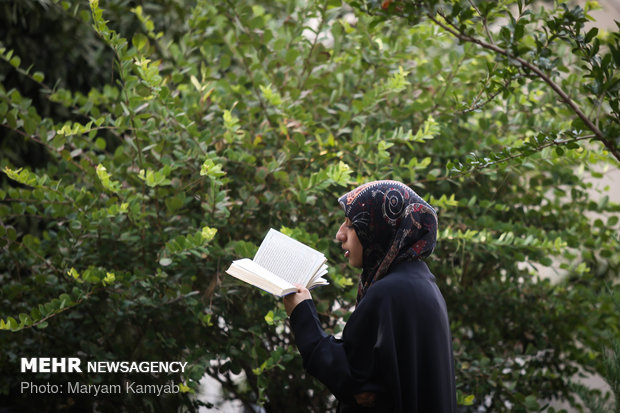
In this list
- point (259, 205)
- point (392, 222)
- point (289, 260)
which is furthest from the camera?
point (259, 205)

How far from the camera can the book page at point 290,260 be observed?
6.57 ft

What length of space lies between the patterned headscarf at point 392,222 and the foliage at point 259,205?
0.64 meters

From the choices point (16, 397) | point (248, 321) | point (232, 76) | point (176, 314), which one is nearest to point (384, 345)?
point (248, 321)

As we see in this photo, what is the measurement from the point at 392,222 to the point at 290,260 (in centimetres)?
37

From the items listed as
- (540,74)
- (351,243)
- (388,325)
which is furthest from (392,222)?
(540,74)

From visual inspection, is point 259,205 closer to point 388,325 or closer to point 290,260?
point 290,260

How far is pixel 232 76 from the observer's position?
3.25 m

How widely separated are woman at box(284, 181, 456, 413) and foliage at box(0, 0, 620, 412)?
613mm

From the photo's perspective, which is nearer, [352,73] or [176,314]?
[176,314]

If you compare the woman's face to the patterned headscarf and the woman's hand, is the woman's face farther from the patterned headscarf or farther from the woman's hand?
the woman's hand

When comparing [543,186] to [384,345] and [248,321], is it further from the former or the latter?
[384,345]

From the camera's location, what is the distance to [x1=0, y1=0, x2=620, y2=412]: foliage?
2730 mm

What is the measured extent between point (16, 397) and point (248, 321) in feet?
4.98

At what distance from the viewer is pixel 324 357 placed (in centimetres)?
180
